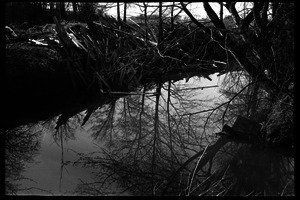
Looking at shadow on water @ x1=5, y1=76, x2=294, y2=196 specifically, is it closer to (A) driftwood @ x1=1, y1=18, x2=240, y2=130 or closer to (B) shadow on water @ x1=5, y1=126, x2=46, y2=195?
(B) shadow on water @ x1=5, y1=126, x2=46, y2=195

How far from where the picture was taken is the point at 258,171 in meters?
3.70

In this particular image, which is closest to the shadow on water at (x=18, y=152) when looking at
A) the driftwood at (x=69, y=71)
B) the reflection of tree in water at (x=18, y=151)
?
the reflection of tree in water at (x=18, y=151)

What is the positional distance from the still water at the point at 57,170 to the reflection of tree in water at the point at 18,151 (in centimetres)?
7

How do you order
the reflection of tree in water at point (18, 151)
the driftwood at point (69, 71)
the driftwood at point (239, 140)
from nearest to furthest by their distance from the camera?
1. the reflection of tree in water at point (18, 151)
2. the driftwood at point (239, 140)
3. the driftwood at point (69, 71)

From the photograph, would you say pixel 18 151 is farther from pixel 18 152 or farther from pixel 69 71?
pixel 69 71

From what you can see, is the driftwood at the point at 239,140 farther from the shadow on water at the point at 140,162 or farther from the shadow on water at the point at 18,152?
the shadow on water at the point at 18,152

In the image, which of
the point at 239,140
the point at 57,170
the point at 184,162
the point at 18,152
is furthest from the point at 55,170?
the point at 239,140

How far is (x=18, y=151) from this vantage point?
444 centimetres

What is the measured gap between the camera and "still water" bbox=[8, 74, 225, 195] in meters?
3.36

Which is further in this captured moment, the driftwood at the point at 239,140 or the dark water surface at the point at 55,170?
the driftwood at the point at 239,140

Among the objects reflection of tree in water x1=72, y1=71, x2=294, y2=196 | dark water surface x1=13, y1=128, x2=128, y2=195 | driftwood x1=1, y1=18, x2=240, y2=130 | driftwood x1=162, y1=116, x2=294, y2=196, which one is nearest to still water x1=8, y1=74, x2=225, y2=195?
dark water surface x1=13, y1=128, x2=128, y2=195

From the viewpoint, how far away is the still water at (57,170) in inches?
132

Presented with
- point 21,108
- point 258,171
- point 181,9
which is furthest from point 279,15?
point 21,108

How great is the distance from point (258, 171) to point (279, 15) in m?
Result: 1.80
